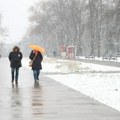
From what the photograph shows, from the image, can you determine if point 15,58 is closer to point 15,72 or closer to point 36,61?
point 36,61

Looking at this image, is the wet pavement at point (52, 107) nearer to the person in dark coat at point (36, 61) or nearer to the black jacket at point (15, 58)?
the black jacket at point (15, 58)

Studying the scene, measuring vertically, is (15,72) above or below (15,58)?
below

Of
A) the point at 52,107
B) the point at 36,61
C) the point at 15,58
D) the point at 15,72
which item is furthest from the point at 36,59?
the point at 52,107

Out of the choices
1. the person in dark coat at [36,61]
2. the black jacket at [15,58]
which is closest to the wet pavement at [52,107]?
the black jacket at [15,58]

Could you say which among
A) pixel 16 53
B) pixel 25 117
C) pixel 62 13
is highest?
pixel 62 13

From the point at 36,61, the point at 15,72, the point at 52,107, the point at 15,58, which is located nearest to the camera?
the point at 52,107

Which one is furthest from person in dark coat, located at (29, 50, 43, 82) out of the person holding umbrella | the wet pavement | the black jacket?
the wet pavement

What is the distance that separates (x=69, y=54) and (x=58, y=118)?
71.3 metres

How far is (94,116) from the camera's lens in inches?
474

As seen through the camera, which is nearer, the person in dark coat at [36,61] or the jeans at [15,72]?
the jeans at [15,72]

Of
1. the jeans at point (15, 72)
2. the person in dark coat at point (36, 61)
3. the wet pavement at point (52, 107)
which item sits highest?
the person in dark coat at point (36, 61)

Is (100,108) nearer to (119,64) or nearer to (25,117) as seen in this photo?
(25,117)

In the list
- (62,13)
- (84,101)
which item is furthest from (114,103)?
(62,13)

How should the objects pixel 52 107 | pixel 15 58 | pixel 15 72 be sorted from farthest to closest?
pixel 15 72
pixel 15 58
pixel 52 107
